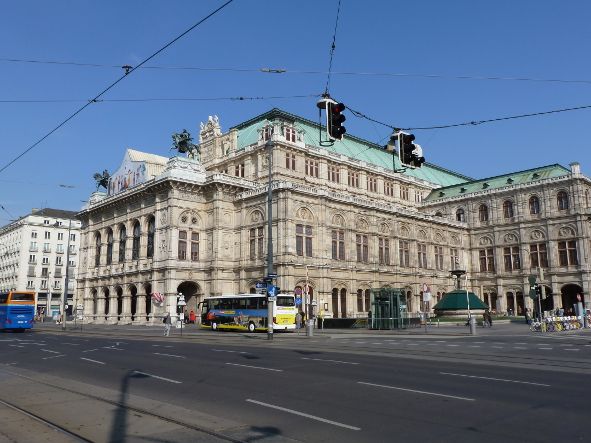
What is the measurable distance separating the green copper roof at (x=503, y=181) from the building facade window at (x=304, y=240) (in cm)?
3542

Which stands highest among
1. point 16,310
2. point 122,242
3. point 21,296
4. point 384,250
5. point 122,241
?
point 122,241

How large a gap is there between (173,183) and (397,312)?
30.3 m

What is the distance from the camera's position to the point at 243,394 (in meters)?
12.1

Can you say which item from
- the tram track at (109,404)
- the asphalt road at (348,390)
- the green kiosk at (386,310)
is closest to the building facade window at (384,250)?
the green kiosk at (386,310)

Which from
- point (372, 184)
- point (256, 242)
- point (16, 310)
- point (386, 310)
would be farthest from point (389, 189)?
point (16, 310)

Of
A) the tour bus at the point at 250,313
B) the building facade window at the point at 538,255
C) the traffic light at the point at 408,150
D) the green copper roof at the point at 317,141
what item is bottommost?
the tour bus at the point at 250,313

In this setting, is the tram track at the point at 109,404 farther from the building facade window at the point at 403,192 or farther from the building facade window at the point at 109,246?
the building facade window at the point at 403,192

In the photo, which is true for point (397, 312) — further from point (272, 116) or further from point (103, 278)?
point (103, 278)

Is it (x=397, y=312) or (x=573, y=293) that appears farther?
(x=573, y=293)

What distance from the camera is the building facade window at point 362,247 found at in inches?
2574

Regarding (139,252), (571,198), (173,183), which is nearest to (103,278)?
(139,252)

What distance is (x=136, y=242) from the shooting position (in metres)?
66.6

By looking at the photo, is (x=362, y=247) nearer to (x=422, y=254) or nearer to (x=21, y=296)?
(x=422, y=254)

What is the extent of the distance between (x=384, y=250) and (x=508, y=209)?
24.5 meters
